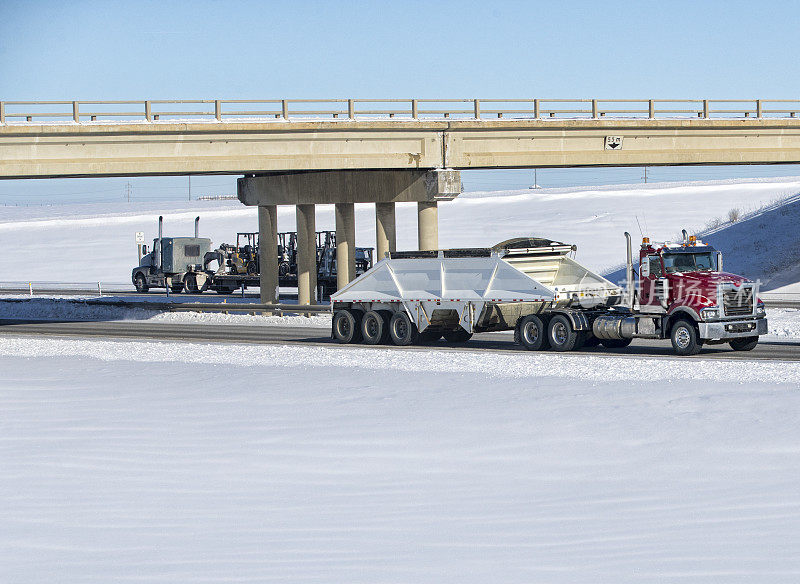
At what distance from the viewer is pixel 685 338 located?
26.1 meters

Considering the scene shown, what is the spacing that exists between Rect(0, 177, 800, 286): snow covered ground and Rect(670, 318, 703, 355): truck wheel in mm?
53721

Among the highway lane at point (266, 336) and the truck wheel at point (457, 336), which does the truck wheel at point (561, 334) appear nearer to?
the highway lane at point (266, 336)

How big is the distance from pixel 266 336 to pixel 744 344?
47.4 feet

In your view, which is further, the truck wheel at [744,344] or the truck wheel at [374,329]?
the truck wheel at [374,329]

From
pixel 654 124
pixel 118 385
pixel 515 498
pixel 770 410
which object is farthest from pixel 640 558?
pixel 654 124

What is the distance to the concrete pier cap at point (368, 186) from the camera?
4516 cm

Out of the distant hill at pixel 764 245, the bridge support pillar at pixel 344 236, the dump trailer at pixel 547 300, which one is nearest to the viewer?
the dump trailer at pixel 547 300

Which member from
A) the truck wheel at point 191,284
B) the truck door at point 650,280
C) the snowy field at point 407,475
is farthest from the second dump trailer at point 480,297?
the truck wheel at point 191,284

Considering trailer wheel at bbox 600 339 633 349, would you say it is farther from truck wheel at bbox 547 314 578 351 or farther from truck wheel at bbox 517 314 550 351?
truck wheel at bbox 517 314 550 351

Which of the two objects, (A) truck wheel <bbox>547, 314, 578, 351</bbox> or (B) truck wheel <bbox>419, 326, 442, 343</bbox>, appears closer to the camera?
(A) truck wheel <bbox>547, 314, 578, 351</bbox>

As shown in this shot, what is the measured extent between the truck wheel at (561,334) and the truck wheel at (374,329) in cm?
523

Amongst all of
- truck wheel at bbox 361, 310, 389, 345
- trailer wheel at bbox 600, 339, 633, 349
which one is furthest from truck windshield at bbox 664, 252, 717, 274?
truck wheel at bbox 361, 310, 389, 345

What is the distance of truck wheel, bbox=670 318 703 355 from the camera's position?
2584cm

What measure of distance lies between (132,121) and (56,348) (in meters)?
12.2
